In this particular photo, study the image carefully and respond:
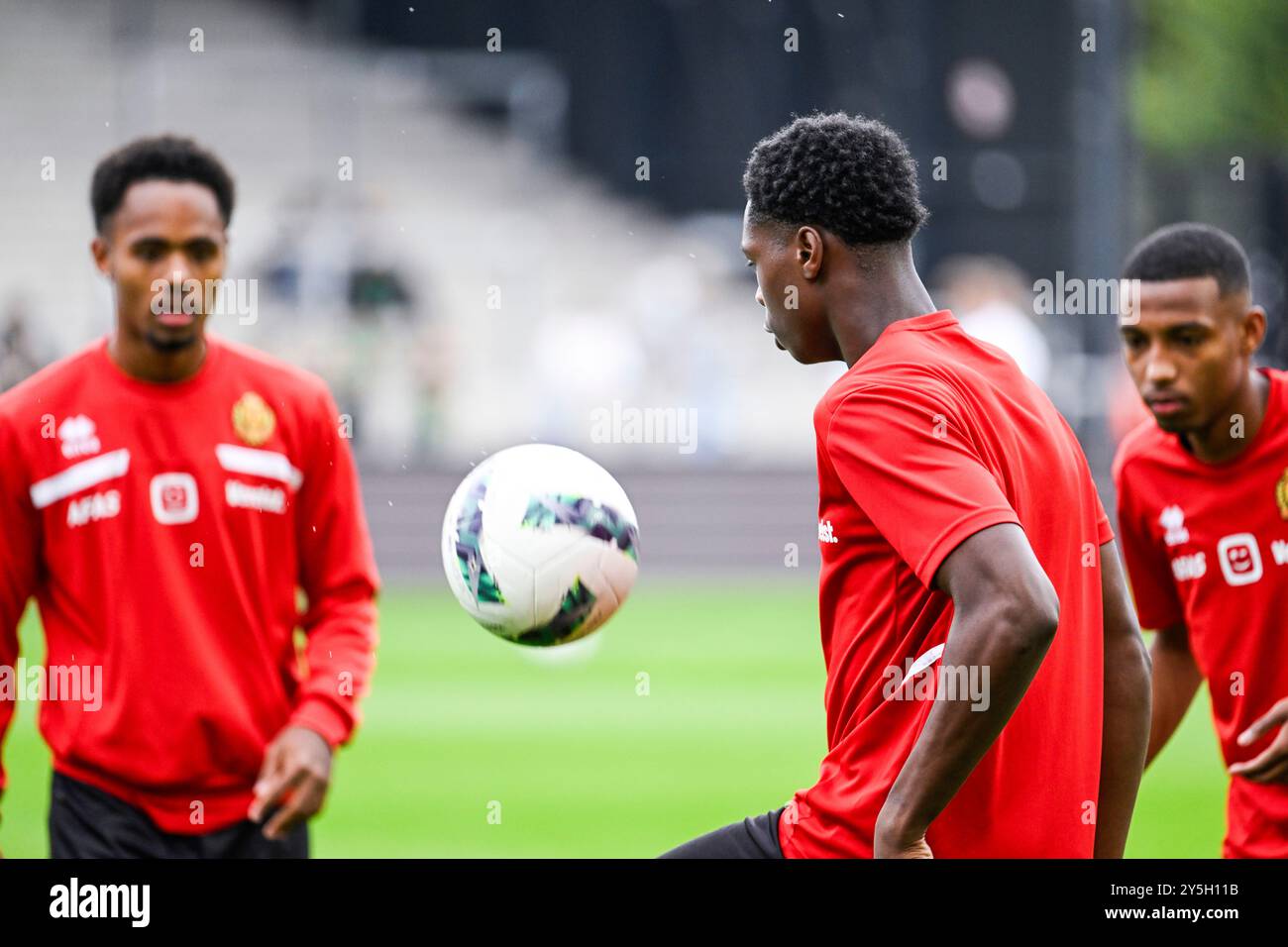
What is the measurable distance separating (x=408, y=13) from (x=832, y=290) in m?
24.9

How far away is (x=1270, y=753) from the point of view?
4.40m

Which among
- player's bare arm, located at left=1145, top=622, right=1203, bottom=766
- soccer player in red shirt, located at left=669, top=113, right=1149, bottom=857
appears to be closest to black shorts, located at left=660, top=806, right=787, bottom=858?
soccer player in red shirt, located at left=669, top=113, right=1149, bottom=857

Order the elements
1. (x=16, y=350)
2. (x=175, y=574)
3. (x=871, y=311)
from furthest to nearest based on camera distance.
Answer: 1. (x=16, y=350)
2. (x=175, y=574)
3. (x=871, y=311)

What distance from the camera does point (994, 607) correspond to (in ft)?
10.3

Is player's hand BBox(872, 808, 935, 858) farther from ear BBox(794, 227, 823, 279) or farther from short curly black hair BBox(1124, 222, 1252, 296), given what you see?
short curly black hair BBox(1124, 222, 1252, 296)

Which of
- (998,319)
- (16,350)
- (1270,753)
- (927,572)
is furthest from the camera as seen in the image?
(16,350)

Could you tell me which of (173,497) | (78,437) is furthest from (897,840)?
(78,437)

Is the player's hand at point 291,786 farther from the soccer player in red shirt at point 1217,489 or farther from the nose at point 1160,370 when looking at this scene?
the nose at point 1160,370

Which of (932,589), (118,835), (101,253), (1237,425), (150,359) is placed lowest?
(118,835)

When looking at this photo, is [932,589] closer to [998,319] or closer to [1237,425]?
[1237,425]

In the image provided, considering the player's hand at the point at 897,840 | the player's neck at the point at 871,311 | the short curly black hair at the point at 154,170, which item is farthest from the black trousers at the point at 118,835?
the player's neck at the point at 871,311

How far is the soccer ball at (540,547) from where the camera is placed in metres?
4.25

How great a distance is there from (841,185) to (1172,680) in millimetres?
2220
